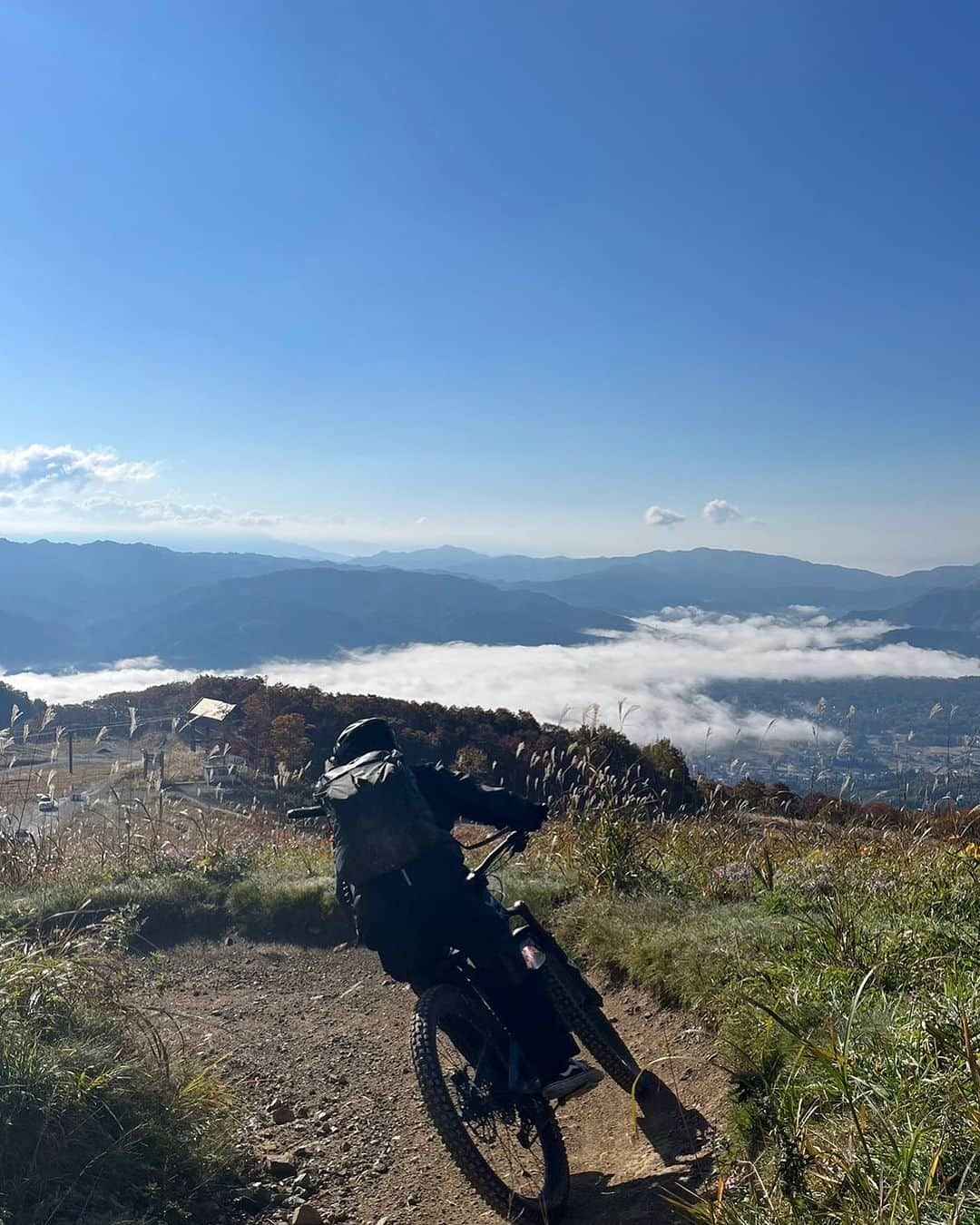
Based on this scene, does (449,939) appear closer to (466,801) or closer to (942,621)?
(466,801)

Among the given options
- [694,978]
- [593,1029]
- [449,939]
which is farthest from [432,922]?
[694,978]

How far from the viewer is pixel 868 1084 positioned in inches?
90.8

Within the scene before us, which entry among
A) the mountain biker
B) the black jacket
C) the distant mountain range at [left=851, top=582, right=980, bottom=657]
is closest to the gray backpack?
the mountain biker

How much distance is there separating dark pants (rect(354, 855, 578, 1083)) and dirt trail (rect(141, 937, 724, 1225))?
1.79 ft

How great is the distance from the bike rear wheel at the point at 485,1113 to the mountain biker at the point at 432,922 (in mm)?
130

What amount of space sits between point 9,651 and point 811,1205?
132 m

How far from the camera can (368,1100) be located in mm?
4324

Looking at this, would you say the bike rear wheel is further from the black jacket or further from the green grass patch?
the green grass patch

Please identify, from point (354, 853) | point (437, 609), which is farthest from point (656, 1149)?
point (437, 609)

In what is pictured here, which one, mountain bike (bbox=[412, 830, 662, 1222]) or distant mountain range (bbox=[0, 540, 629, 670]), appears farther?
distant mountain range (bbox=[0, 540, 629, 670])

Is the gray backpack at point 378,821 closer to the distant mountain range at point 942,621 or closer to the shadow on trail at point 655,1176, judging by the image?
the shadow on trail at point 655,1176

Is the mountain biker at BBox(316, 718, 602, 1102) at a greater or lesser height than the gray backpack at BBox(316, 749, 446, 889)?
lesser

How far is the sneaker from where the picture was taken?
10.6ft

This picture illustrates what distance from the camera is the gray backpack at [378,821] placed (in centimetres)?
340
